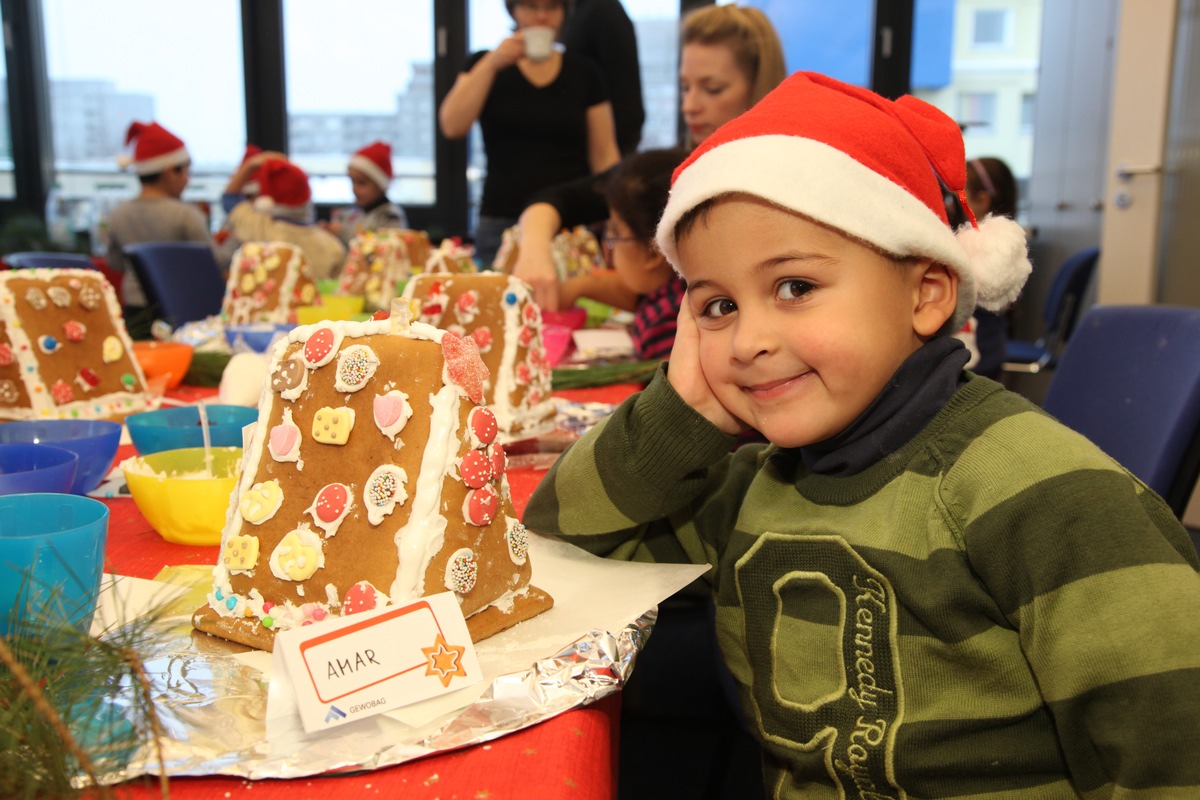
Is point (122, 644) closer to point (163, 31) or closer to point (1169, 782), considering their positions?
point (1169, 782)

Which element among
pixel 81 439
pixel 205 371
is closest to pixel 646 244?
pixel 205 371

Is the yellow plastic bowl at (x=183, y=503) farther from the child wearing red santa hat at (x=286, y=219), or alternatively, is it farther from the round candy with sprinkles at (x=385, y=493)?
the child wearing red santa hat at (x=286, y=219)

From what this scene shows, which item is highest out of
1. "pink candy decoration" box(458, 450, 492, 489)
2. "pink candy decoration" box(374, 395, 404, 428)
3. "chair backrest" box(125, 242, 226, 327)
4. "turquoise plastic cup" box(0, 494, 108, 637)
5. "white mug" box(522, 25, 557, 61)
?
"white mug" box(522, 25, 557, 61)

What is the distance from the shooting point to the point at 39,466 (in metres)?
1.02

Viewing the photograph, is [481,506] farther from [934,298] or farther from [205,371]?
[205,371]

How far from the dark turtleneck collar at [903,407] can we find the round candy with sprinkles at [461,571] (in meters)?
0.32

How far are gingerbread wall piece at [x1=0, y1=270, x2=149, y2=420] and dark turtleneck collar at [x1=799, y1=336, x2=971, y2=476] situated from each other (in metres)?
1.07

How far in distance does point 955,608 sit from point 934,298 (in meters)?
0.27

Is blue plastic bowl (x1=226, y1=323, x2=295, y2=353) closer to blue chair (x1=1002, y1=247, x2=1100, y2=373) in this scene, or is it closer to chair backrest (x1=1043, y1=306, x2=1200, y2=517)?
chair backrest (x1=1043, y1=306, x2=1200, y2=517)

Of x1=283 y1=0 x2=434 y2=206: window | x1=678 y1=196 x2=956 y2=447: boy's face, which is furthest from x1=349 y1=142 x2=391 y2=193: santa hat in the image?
x1=678 y1=196 x2=956 y2=447: boy's face

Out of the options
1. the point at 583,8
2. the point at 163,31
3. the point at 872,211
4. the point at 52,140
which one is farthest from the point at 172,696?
the point at 52,140

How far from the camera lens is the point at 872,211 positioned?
795mm

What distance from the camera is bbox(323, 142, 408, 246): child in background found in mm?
4535

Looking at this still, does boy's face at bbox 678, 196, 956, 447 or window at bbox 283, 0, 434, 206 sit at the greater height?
window at bbox 283, 0, 434, 206
